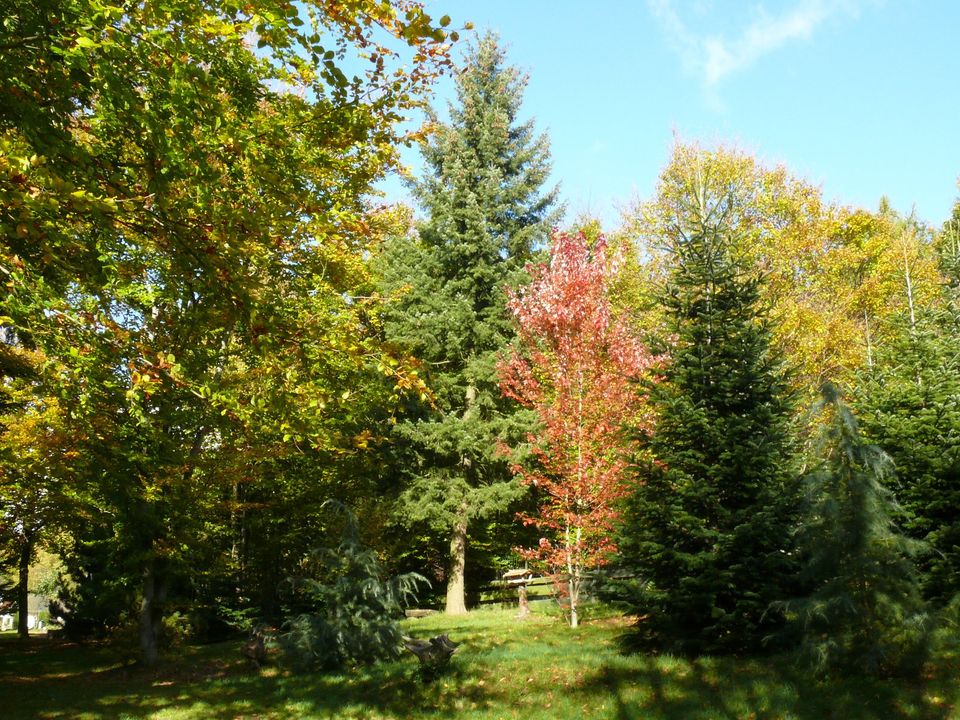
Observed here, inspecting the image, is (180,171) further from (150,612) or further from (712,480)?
(150,612)

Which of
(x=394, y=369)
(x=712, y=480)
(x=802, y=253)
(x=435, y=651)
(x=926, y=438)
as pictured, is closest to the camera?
(x=394, y=369)

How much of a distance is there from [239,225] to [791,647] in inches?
348

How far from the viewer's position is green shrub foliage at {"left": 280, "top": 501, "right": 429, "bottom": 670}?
11.6 m

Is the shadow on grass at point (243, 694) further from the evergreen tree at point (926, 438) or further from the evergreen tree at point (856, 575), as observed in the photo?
the evergreen tree at point (926, 438)

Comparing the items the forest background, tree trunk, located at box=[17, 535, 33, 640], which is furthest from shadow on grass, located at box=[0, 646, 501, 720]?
tree trunk, located at box=[17, 535, 33, 640]

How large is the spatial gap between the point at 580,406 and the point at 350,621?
6.13m

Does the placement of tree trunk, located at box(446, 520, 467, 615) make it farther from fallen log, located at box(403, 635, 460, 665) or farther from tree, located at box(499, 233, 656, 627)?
fallen log, located at box(403, 635, 460, 665)

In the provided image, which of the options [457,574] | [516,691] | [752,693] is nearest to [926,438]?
[752,693]

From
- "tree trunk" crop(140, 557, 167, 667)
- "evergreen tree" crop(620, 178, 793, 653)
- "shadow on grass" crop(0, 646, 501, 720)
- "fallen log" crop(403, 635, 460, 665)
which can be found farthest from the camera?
"tree trunk" crop(140, 557, 167, 667)

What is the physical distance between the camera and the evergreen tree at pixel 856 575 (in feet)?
25.9

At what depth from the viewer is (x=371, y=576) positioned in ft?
40.7

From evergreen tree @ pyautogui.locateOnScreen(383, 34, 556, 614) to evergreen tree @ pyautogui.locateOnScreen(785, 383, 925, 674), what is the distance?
1241cm

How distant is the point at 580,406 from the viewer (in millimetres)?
14336

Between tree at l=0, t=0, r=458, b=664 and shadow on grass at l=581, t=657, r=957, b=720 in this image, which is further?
shadow on grass at l=581, t=657, r=957, b=720
